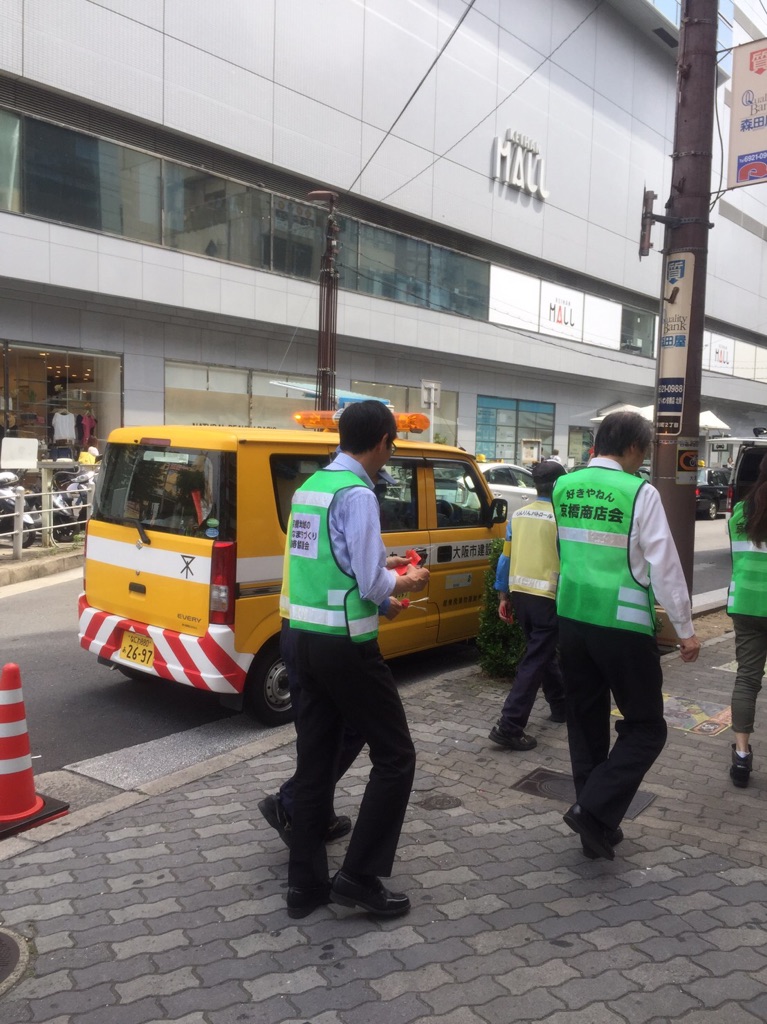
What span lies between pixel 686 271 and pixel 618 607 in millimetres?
4777

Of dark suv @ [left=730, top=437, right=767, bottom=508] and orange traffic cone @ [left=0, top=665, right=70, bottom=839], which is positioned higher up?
dark suv @ [left=730, top=437, right=767, bottom=508]

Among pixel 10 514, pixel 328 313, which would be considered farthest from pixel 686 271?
pixel 328 313

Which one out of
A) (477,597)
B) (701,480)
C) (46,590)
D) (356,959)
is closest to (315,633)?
(356,959)

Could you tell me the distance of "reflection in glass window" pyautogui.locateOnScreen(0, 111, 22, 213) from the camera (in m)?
16.8

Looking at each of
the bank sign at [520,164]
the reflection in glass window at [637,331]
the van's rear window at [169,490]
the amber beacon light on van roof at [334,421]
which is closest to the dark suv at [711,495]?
the reflection in glass window at [637,331]

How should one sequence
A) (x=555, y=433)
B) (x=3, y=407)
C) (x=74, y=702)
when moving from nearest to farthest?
1. (x=74, y=702)
2. (x=3, y=407)
3. (x=555, y=433)

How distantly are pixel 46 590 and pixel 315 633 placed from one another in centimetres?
839

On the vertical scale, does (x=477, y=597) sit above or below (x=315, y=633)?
below

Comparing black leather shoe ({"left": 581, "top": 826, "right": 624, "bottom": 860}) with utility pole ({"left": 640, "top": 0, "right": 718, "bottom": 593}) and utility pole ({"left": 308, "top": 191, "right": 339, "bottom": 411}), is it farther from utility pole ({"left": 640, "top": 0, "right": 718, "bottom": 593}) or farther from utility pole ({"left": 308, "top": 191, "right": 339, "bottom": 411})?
utility pole ({"left": 308, "top": 191, "right": 339, "bottom": 411})

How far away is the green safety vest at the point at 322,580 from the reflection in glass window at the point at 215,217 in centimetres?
1869

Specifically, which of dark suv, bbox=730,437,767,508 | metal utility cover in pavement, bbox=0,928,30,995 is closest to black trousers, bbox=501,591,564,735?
metal utility cover in pavement, bbox=0,928,30,995

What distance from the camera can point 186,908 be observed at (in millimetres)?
3139

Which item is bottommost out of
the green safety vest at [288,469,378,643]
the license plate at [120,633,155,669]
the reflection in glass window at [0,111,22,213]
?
the license plate at [120,633,155,669]

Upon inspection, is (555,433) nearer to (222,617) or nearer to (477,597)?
(477,597)
